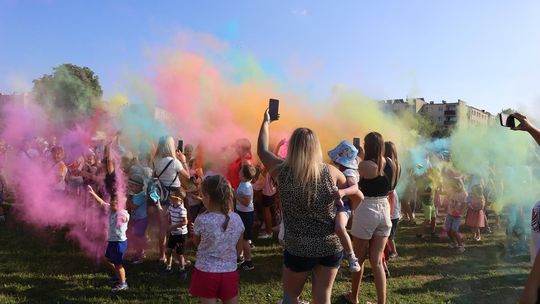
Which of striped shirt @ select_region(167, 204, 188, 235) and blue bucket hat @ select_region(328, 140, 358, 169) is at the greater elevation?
blue bucket hat @ select_region(328, 140, 358, 169)

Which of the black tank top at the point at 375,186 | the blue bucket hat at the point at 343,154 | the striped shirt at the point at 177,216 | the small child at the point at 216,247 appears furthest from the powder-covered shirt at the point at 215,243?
the striped shirt at the point at 177,216

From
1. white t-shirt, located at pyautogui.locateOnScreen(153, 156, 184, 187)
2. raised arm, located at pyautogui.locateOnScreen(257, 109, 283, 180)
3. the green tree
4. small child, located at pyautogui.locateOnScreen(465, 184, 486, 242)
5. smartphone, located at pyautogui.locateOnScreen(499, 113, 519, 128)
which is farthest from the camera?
the green tree

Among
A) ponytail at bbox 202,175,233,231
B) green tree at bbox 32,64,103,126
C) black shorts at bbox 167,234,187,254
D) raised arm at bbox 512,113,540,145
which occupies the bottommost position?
black shorts at bbox 167,234,187,254

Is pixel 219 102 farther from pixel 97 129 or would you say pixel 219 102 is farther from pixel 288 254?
pixel 288 254

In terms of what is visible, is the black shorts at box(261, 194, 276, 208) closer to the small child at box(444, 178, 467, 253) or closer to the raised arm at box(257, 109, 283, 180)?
the small child at box(444, 178, 467, 253)

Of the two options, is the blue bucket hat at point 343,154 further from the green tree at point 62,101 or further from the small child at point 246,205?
the green tree at point 62,101

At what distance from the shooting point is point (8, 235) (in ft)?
23.8

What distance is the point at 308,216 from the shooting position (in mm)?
3096

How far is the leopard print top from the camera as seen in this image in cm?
306

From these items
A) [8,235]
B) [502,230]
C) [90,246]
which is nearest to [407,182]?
[502,230]

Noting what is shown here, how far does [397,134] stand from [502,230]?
4.13 metres

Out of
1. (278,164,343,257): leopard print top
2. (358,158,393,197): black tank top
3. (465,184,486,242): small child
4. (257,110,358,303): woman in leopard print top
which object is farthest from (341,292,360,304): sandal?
(465,184,486,242): small child

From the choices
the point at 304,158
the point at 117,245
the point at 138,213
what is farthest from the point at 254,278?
the point at 304,158

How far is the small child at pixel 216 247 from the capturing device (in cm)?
333
